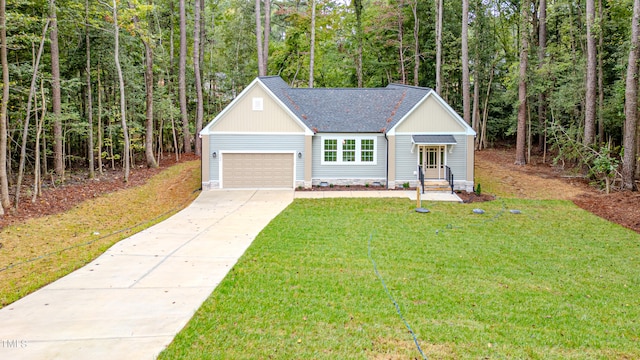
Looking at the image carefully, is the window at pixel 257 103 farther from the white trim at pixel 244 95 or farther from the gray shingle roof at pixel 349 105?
the gray shingle roof at pixel 349 105

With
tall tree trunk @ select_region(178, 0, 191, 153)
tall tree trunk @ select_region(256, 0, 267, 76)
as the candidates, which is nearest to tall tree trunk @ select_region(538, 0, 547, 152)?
tall tree trunk @ select_region(256, 0, 267, 76)

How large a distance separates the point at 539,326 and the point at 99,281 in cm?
672

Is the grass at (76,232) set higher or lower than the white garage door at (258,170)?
lower

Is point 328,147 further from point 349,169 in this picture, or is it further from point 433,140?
point 433,140

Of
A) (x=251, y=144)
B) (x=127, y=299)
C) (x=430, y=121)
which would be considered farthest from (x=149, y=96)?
(x=127, y=299)

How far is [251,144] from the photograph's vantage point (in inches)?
650

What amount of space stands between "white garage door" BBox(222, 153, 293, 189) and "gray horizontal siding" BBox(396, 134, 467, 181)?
4.89 metres

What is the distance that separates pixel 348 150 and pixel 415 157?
3040mm

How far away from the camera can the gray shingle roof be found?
→ 17.3 meters

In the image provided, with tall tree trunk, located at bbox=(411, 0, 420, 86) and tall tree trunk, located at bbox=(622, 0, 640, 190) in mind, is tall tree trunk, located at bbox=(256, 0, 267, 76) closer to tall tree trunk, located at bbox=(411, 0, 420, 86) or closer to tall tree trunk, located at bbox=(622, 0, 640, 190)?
tall tree trunk, located at bbox=(411, 0, 420, 86)

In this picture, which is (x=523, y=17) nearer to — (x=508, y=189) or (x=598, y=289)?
(x=508, y=189)

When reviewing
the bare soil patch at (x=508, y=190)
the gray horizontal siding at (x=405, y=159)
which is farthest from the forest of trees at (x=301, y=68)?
the gray horizontal siding at (x=405, y=159)

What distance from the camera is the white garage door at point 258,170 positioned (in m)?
16.6

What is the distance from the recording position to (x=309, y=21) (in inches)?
1031
